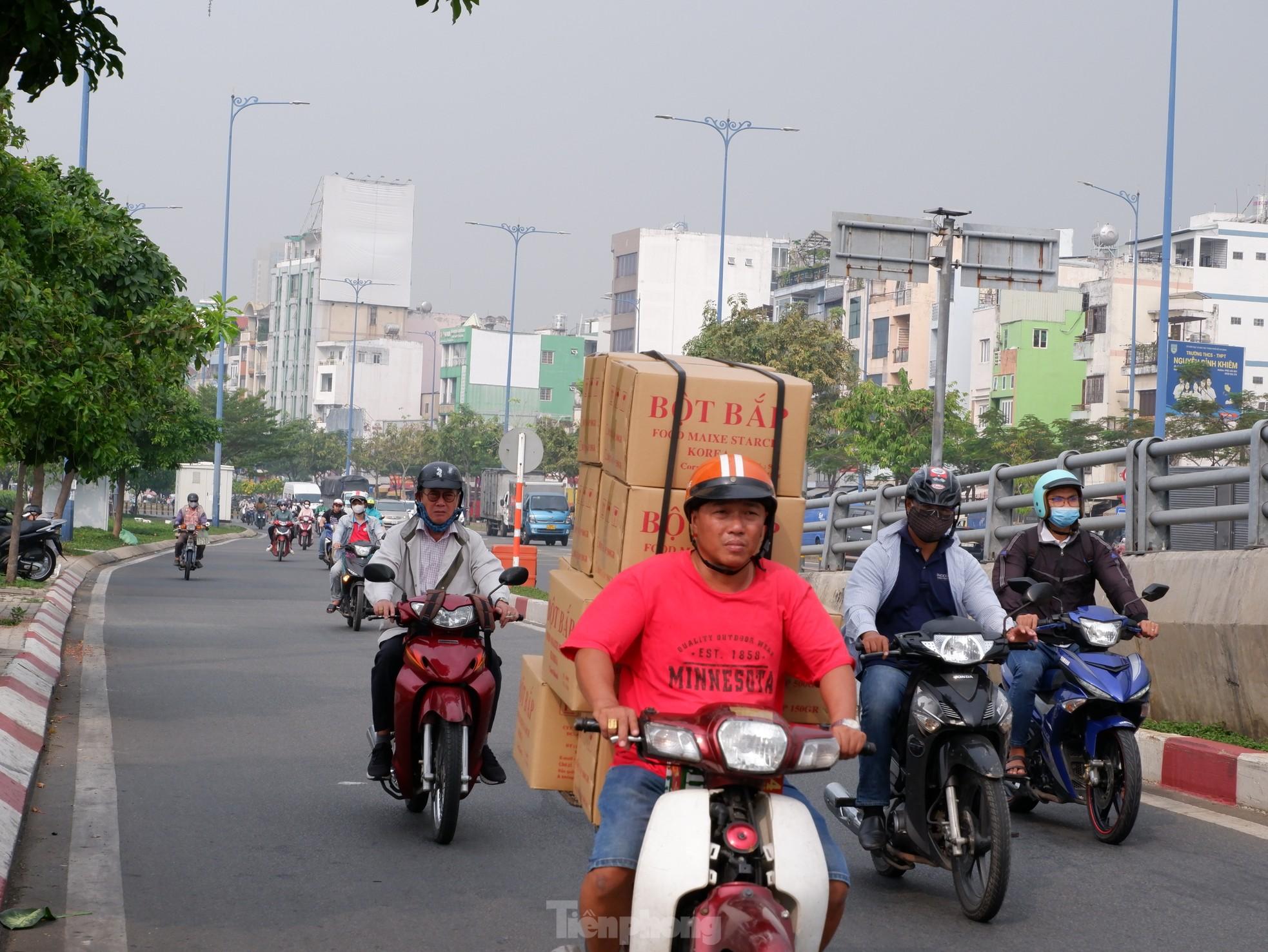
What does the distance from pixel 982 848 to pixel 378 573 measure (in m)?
2.79

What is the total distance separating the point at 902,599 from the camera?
21.2 ft

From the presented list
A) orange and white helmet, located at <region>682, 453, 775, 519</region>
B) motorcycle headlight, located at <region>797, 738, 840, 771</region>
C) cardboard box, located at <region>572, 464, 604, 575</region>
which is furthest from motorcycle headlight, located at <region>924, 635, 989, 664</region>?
motorcycle headlight, located at <region>797, 738, 840, 771</region>

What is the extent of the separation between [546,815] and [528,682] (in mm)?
2241

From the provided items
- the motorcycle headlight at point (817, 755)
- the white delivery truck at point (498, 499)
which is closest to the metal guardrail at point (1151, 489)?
the motorcycle headlight at point (817, 755)

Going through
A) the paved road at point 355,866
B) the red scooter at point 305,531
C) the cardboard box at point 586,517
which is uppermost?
the cardboard box at point 586,517

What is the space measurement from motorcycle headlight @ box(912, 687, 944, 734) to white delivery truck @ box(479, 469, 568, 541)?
53.2 metres

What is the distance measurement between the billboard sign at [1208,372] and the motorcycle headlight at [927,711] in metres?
49.8

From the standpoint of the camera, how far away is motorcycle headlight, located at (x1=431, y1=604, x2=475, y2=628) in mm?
7031

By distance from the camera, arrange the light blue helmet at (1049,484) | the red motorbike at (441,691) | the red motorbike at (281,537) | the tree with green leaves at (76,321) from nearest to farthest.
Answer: the red motorbike at (441,691), the light blue helmet at (1049,484), the tree with green leaves at (76,321), the red motorbike at (281,537)

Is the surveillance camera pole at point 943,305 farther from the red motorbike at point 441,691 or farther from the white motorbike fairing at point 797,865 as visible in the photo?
the white motorbike fairing at point 797,865

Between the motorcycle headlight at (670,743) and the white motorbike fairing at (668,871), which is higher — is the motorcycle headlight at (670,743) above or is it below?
above

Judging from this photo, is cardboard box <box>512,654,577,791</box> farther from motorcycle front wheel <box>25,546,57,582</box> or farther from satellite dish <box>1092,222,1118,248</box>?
satellite dish <box>1092,222,1118,248</box>

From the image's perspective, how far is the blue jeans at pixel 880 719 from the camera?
6215mm

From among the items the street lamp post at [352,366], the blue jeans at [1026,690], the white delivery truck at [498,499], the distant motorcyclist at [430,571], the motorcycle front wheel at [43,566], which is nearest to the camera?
the distant motorcyclist at [430,571]
